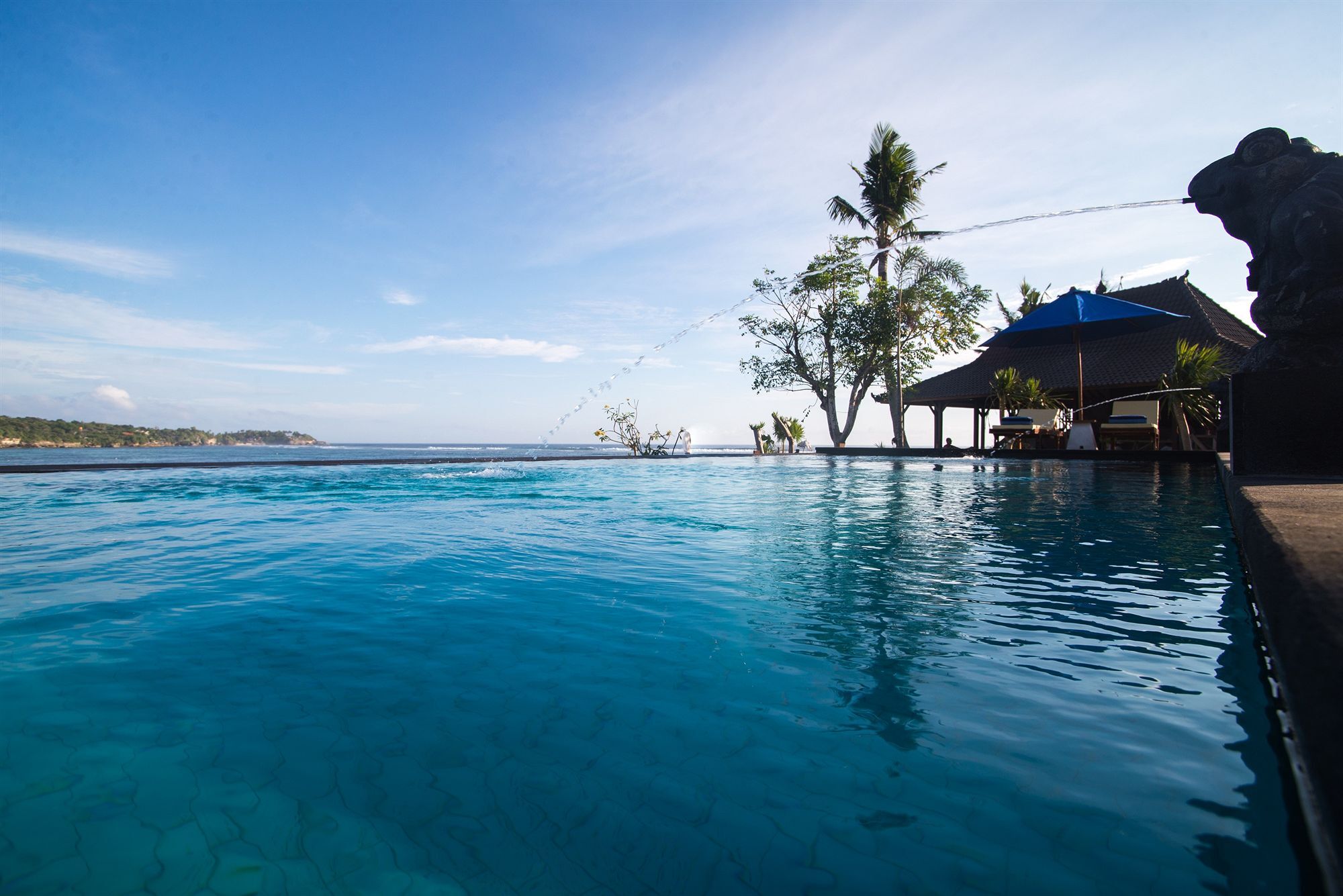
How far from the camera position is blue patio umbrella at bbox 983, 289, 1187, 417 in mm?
14055

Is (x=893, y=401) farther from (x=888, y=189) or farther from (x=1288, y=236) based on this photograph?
(x=1288, y=236)

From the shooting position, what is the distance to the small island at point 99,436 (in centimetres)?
6044

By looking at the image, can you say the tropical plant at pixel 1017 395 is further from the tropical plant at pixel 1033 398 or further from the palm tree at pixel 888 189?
the palm tree at pixel 888 189

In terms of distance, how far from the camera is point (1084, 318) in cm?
1406

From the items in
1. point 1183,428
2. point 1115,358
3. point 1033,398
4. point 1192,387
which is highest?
point 1115,358

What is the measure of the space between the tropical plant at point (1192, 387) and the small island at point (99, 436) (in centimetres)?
8005

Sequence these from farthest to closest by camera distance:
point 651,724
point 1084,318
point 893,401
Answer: point 893,401 → point 1084,318 → point 651,724

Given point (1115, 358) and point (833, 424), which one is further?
point (833, 424)

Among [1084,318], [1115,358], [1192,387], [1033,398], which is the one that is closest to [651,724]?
[1084,318]

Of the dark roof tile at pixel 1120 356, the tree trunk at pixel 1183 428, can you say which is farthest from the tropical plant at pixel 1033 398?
the tree trunk at pixel 1183 428

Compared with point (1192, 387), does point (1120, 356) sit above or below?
above

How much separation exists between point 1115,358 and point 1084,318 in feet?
19.5

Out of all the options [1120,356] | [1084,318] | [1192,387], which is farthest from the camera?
[1120,356]

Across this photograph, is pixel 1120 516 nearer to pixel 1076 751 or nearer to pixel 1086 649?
pixel 1086 649
